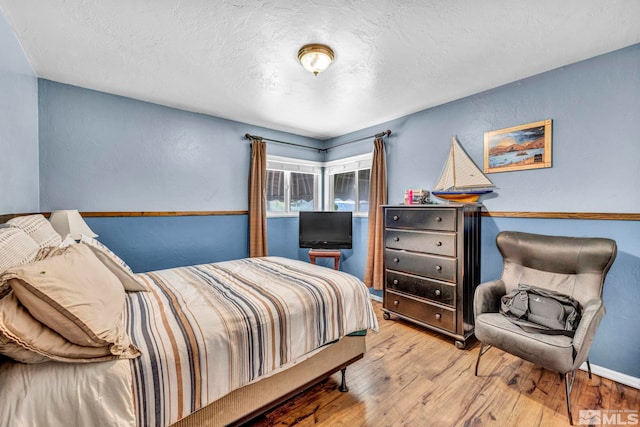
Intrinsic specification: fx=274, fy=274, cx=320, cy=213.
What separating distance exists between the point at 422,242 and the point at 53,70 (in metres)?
3.69

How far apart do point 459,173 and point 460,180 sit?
3.0 inches

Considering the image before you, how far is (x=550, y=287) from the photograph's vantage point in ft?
7.13

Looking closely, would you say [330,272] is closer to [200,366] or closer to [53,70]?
[200,366]

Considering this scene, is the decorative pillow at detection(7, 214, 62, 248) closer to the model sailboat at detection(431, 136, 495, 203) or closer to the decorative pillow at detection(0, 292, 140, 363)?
the decorative pillow at detection(0, 292, 140, 363)

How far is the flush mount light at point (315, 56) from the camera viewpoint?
1982 millimetres

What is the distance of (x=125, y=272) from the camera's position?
175 centimetres

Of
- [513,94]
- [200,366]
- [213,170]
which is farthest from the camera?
[213,170]

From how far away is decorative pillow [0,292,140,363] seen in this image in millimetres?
869

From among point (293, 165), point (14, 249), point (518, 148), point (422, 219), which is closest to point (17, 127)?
point (14, 249)

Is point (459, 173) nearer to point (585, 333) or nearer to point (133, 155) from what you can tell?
point (585, 333)

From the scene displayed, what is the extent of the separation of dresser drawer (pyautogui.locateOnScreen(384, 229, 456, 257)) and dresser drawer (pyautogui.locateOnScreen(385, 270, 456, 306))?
293 mm

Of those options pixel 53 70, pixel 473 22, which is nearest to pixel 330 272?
pixel 473 22

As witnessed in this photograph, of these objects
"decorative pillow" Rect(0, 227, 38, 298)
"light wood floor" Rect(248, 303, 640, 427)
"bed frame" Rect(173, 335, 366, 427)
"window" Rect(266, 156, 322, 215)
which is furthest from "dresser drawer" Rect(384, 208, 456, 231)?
"decorative pillow" Rect(0, 227, 38, 298)

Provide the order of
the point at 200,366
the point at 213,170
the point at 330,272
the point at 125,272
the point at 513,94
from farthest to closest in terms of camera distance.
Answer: the point at 213,170 < the point at 513,94 < the point at 330,272 < the point at 125,272 < the point at 200,366
